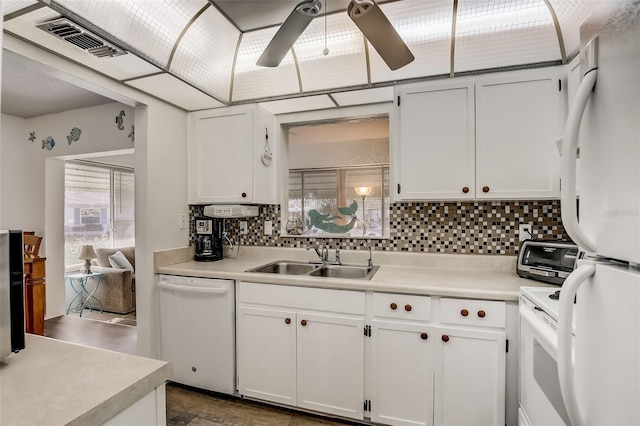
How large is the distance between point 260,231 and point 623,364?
2.59 metres

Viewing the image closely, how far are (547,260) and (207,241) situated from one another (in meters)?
2.43

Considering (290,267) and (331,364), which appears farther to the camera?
(290,267)

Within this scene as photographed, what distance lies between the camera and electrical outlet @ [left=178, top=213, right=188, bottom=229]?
9.01 feet

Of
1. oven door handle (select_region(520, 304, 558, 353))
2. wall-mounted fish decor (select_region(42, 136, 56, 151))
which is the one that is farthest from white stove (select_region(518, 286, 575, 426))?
wall-mounted fish decor (select_region(42, 136, 56, 151))

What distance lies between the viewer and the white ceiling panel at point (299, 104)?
8.09ft

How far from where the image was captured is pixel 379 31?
1405 mm

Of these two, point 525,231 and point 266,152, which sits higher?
point 266,152

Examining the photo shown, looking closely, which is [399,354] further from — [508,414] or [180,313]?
[180,313]

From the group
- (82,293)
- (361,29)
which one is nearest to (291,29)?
(361,29)

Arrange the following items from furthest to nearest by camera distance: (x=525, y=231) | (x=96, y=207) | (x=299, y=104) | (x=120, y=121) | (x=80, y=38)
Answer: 1. (x=96, y=207)
2. (x=120, y=121)
3. (x=299, y=104)
4. (x=525, y=231)
5. (x=80, y=38)

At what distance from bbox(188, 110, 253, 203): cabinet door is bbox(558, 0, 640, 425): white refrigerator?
2.21 meters

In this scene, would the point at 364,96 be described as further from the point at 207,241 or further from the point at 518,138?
the point at 207,241

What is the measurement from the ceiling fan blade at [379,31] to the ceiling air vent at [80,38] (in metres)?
1.27

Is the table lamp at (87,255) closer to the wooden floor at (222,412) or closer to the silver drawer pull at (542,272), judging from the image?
the wooden floor at (222,412)
